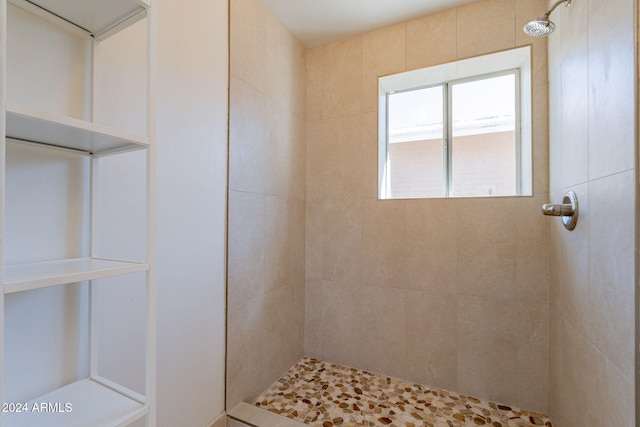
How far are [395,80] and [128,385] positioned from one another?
2.01 metres

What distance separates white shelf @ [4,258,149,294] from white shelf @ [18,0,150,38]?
25.2 inches

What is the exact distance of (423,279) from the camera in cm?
169

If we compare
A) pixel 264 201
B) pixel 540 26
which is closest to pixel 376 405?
pixel 264 201

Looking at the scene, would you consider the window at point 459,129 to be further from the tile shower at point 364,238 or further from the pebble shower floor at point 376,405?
the pebble shower floor at point 376,405

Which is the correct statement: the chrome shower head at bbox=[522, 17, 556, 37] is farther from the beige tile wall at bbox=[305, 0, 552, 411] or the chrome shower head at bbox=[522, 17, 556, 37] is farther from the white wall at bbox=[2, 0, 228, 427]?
the white wall at bbox=[2, 0, 228, 427]

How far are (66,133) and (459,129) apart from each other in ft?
6.22

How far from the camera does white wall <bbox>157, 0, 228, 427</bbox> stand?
109cm

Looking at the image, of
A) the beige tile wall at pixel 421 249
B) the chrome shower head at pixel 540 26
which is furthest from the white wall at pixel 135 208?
the chrome shower head at pixel 540 26

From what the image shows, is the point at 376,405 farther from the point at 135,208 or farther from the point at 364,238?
the point at 135,208

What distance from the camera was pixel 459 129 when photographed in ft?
6.02

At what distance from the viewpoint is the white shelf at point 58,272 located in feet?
1.72

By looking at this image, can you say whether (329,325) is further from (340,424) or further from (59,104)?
(59,104)

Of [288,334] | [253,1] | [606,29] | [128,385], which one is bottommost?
[288,334]

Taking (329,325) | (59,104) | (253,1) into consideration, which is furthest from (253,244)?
(253,1)
